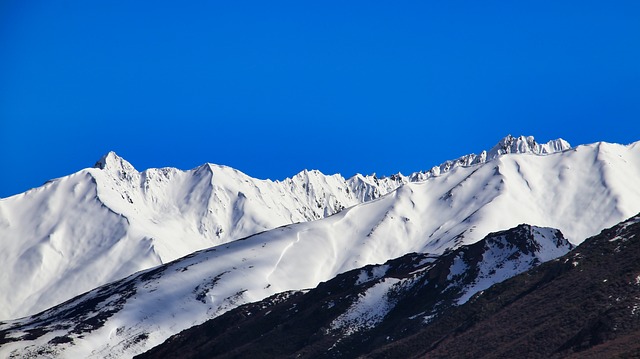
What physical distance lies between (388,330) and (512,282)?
22.8 metres

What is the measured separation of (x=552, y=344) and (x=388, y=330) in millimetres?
47037

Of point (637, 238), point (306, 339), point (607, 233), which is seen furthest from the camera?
point (306, 339)

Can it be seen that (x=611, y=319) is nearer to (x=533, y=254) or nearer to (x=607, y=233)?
(x=607, y=233)

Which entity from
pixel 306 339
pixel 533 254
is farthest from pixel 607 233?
pixel 306 339

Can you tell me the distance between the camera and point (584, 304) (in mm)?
137750

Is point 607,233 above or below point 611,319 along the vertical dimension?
above

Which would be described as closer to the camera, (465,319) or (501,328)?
(501,328)

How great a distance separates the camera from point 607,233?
166 metres

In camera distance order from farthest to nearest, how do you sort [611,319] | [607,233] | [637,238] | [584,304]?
1. [607,233]
2. [637,238]
3. [584,304]
4. [611,319]

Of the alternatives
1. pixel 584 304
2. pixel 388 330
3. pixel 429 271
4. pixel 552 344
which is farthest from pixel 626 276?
pixel 429 271

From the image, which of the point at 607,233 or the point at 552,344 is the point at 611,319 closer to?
the point at 552,344

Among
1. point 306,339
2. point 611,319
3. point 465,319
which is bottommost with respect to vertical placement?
point 611,319

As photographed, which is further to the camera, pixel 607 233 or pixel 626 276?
pixel 607 233

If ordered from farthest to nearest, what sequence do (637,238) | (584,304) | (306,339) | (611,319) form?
1. (306,339)
2. (637,238)
3. (584,304)
4. (611,319)
